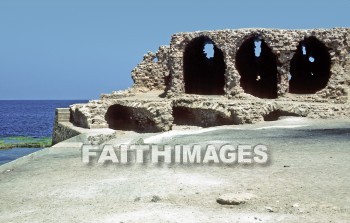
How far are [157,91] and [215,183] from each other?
874 inches

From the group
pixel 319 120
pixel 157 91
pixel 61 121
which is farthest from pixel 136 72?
pixel 319 120

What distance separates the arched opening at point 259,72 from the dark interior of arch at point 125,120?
7792 millimetres

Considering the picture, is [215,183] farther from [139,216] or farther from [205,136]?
[205,136]

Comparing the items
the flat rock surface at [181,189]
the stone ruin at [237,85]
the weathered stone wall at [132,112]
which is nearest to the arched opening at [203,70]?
the stone ruin at [237,85]

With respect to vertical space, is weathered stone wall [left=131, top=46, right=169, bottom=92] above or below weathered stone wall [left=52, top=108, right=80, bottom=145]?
above

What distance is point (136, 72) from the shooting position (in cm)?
3033

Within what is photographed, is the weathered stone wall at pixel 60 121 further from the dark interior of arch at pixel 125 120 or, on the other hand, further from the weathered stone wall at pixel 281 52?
the weathered stone wall at pixel 281 52

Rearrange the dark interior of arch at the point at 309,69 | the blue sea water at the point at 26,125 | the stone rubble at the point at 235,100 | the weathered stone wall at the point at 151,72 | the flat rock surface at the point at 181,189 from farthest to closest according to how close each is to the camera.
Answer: the blue sea water at the point at 26,125 < the weathered stone wall at the point at 151,72 < the dark interior of arch at the point at 309,69 < the stone rubble at the point at 235,100 < the flat rock surface at the point at 181,189

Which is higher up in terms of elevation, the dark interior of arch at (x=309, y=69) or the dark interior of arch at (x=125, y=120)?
the dark interior of arch at (x=309, y=69)

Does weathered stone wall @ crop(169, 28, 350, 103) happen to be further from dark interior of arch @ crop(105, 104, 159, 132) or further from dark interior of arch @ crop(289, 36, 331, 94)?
dark interior of arch @ crop(289, 36, 331, 94)

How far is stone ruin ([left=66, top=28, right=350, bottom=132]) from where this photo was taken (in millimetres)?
20109

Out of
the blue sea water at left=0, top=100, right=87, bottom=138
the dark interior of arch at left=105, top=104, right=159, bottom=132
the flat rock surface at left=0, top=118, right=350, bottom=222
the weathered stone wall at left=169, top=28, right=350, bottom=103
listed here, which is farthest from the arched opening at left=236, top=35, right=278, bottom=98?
the blue sea water at left=0, top=100, right=87, bottom=138

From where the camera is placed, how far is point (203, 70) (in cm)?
2842

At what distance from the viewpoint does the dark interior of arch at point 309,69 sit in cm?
2666
